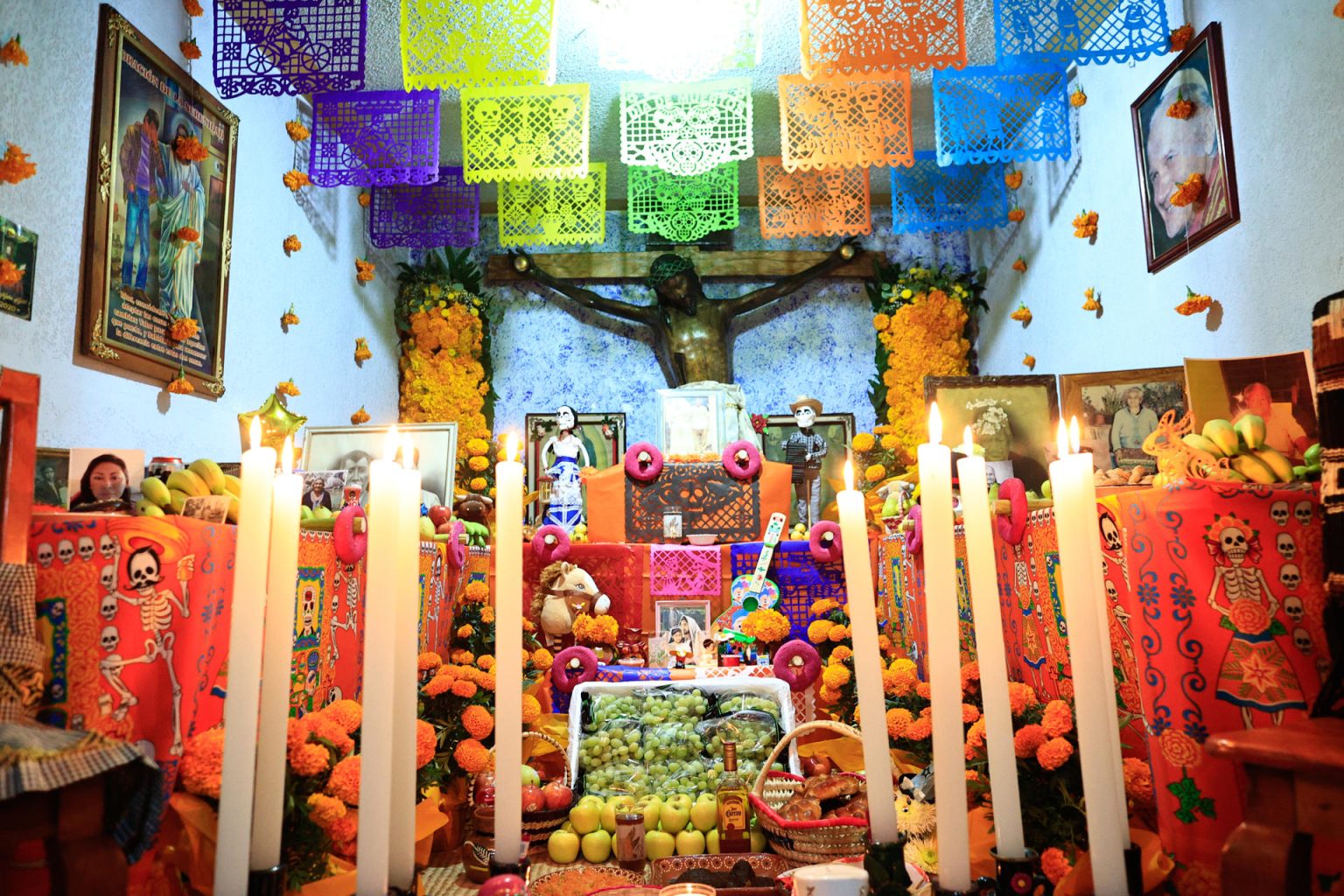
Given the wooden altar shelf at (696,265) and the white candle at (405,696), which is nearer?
the white candle at (405,696)

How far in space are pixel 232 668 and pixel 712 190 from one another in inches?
205

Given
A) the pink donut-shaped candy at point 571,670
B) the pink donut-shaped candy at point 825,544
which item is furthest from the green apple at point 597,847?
the pink donut-shaped candy at point 825,544

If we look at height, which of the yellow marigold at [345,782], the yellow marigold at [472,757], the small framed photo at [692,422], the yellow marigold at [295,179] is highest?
the yellow marigold at [295,179]

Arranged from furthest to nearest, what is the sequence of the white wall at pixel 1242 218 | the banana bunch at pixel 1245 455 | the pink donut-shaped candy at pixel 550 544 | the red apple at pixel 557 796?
the pink donut-shaped candy at pixel 550 544 → the white wall at pixel 1242 218 → the red apple at pixel 557 796 → the banana bunch at pixel 1245 455

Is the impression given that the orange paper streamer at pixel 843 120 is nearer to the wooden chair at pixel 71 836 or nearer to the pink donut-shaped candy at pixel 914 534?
the pink donut-shaped candy at pixel 914 534

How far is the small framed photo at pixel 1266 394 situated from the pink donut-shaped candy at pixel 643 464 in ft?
8.46

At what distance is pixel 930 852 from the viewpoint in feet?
7.39

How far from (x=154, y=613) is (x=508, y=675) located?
Answer: 3.54 feet

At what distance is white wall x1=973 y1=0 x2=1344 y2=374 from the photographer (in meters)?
2.83

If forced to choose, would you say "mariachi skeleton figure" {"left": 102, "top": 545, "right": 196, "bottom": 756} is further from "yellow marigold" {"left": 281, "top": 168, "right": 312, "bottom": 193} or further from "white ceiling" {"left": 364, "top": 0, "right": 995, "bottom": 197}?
"yellow marigold" {"left": 281, "top": 168, "right": 312, "bottom": 193}

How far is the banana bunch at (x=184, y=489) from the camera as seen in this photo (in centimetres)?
Result: 203

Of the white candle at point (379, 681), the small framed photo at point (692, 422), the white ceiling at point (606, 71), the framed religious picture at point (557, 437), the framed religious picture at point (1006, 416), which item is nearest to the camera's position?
the white candle at point (379, 681)

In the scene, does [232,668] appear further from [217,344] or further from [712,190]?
[712,190]

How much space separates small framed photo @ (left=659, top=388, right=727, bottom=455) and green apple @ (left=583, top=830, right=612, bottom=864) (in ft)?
11.7
